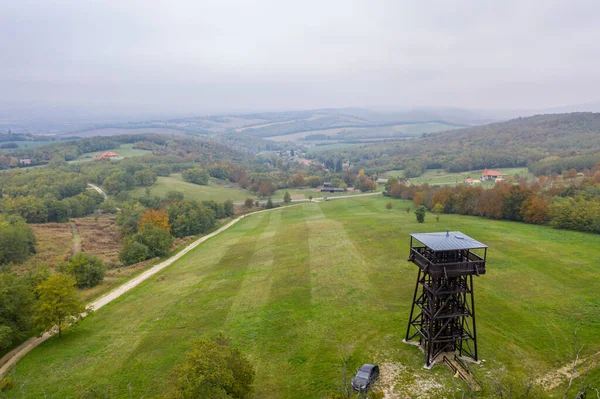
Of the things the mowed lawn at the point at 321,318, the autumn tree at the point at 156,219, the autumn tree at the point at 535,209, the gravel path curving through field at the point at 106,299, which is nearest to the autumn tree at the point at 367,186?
the gravel path curving through field at the point at 106,299

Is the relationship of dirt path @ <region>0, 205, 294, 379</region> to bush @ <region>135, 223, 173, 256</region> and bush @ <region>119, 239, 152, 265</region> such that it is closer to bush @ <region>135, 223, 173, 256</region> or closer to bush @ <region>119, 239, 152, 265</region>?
bush @ <region>135, 223, 173, 256</region>

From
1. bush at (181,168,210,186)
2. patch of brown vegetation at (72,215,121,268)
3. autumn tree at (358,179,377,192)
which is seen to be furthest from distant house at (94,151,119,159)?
autumn tree at (358,179,377,192)

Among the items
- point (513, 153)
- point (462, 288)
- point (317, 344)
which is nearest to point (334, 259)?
point (317, 344)

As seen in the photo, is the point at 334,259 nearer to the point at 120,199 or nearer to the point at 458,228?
the point at 458,228

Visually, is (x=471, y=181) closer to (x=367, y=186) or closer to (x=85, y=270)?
(x=367, y=186)

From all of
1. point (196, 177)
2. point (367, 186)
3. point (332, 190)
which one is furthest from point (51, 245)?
point (367, 186)
